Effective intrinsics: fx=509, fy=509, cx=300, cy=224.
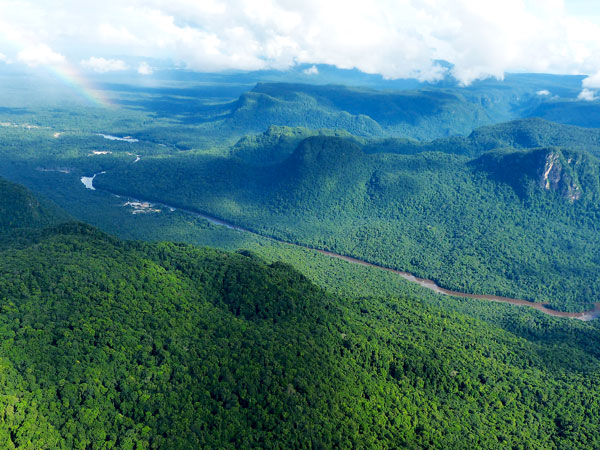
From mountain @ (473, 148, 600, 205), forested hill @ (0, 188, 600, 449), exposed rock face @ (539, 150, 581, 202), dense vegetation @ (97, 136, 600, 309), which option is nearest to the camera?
forested hill @ (0, 188, 600, 449)

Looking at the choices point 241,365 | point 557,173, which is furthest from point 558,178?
point 241,365

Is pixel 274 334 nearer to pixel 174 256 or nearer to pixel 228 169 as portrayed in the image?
pixel 174 256

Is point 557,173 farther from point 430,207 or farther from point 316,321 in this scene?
point 316,321

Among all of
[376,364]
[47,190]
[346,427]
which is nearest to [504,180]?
[376,364]

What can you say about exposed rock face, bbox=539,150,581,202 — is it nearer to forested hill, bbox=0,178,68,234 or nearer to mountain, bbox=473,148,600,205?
mountain, bbox=473,148,600,205

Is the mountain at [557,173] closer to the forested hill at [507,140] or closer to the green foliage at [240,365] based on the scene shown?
the forested hill at [507,140]

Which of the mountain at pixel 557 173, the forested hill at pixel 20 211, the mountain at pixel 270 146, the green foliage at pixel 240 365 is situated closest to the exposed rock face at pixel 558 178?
the mountain at pixel 557 173

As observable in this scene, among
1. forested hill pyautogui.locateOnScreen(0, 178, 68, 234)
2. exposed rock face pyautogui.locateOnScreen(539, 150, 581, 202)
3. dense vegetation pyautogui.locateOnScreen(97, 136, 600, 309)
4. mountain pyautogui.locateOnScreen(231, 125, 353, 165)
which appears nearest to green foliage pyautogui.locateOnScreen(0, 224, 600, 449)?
forested hill pyautogui.locateOnScreen(0, 178, 68, 234)
